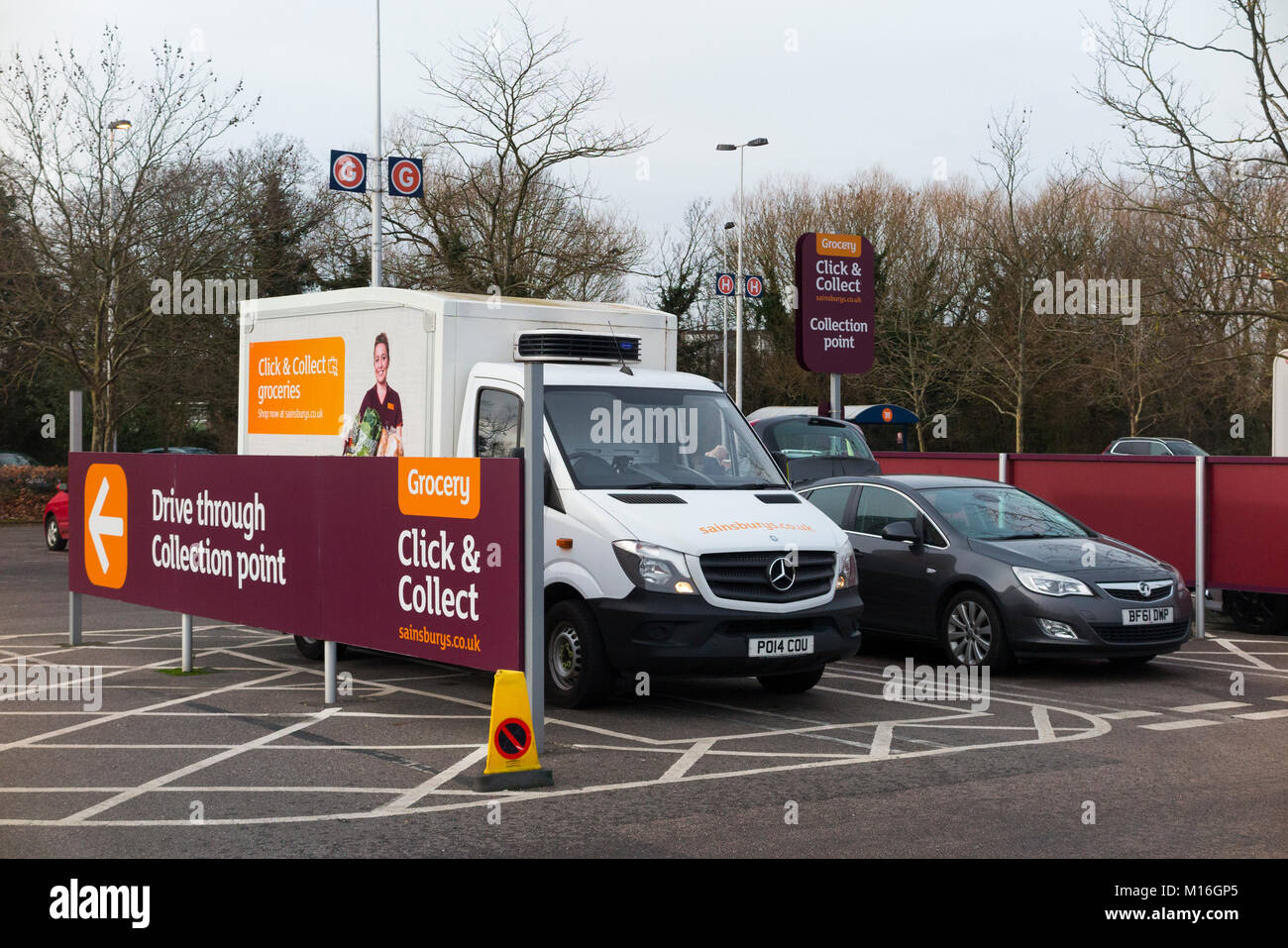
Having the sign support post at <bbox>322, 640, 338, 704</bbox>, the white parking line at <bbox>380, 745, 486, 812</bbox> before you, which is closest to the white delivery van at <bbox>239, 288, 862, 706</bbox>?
the white parking line at <bbox>380, 745, 486, 812</bbox>

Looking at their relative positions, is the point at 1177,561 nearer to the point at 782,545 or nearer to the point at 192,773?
the point at 782,545

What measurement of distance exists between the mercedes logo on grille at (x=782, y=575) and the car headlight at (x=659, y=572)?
58 cm

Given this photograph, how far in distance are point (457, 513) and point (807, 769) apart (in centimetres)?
262

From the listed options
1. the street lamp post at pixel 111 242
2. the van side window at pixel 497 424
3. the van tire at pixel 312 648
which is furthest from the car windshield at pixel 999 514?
the street lamp post at pixel 111 242

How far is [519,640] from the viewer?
27.0 feet

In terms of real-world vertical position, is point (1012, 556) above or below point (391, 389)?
below

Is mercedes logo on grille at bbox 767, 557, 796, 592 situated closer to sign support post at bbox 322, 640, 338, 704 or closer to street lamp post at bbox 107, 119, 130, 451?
sign support post at bbox 322, 640, 338, 704

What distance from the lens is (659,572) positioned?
358 inches

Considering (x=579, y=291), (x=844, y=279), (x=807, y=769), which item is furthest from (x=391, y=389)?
(x=579, y=291)

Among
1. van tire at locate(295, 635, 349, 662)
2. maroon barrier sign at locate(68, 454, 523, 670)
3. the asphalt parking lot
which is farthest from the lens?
van tire at locate(295, 635, 349, 662)

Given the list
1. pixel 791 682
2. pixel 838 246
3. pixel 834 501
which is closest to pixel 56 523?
pixel 838 246

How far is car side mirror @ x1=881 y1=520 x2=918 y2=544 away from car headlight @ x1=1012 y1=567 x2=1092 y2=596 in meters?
1.19

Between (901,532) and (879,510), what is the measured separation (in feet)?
2.33

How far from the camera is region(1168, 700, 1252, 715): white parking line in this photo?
10.0 meters
